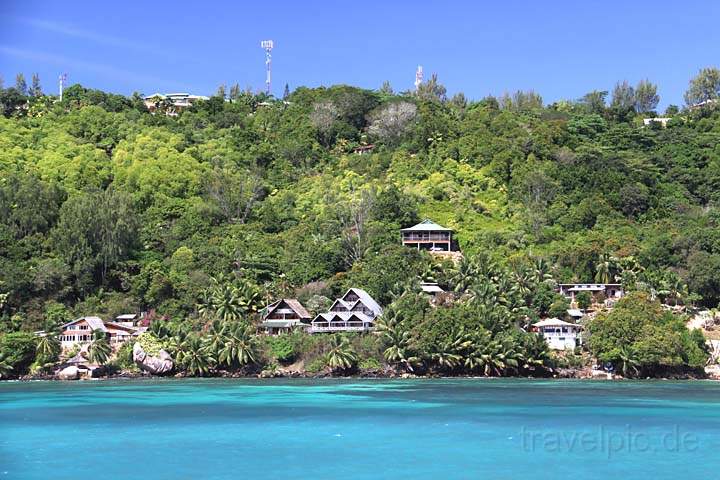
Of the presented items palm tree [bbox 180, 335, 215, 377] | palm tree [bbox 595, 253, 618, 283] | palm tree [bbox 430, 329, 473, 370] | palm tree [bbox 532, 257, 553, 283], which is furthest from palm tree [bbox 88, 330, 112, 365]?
palm tree [bbox 595, 253, 618, 283]

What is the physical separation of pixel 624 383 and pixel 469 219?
1066 inches

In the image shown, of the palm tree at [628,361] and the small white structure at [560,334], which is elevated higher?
the small white structure at [560,334]

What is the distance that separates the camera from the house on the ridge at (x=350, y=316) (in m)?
57.8

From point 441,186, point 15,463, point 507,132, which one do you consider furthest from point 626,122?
point 15,463

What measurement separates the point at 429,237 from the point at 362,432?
40502 mm

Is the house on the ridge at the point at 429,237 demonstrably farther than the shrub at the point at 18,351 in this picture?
Yes

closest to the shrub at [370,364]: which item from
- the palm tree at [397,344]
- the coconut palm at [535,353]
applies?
the palm tree at [397,344]

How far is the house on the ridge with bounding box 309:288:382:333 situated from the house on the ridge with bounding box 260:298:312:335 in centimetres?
91

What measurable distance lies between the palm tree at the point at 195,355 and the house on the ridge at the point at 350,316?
24.6ft

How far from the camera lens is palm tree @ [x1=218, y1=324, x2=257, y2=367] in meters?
53.8

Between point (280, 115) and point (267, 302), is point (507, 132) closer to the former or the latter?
point (280, 115)

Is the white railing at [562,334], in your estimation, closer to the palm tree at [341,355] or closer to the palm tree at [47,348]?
the palm tree at [341,355]

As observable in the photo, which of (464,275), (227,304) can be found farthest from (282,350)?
(464,275)

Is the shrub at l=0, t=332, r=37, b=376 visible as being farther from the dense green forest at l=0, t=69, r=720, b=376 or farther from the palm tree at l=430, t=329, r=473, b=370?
the palm tree at l=430, t=329, r=473, b=370
